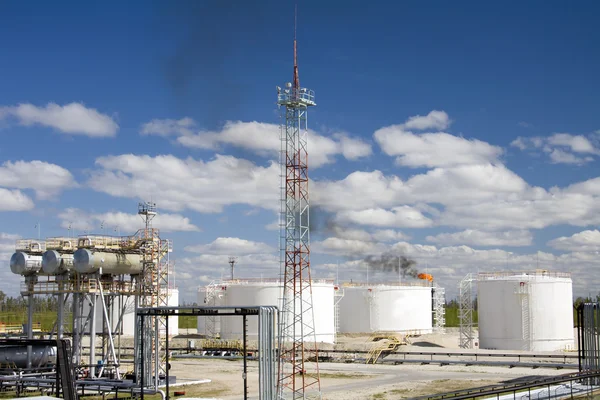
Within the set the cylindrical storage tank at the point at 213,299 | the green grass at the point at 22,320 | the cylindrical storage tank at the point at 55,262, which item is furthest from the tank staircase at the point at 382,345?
the green grass at the point at 22,320

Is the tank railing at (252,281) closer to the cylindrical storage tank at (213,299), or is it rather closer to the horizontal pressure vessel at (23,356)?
the cylindrical storage tank at (213,299)

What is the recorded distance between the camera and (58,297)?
145 ft

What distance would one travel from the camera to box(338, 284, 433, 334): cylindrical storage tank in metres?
78.1

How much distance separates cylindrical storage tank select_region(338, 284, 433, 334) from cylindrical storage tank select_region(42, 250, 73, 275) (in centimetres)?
3947

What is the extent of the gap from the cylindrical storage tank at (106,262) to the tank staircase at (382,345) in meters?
20.9

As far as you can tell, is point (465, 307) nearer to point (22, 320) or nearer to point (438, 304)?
point (438, 304)

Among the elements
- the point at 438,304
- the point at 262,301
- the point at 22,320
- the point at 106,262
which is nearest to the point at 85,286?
the point at 106,262

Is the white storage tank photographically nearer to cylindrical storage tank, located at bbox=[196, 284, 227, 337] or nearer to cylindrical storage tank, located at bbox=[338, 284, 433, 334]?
cylindrical storage tank, located at bbox=[196, 284, 227, 337]

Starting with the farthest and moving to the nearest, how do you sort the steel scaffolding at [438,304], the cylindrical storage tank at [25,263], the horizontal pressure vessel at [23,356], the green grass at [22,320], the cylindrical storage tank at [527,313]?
the green grass at [22,320], the steel scaffolding at [438,304], the cylindrical storage tank at [527,313], the cylindrical storage tank at [25,263], the horizontal pressure vessel at [23,356]

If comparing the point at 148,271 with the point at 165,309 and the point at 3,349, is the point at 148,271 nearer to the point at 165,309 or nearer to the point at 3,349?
the point at 3,349

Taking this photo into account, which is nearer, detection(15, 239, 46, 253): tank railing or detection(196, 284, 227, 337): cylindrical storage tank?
detection(15, 239, 46, 253): tank railing

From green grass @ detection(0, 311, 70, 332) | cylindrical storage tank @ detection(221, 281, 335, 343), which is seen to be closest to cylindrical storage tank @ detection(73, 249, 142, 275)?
cylindrical storage tank @ detection(221, 281, 335, 343)

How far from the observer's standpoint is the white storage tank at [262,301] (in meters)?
67.7

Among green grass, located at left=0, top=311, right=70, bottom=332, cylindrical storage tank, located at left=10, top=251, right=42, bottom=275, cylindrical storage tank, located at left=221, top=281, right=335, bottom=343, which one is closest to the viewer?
cylindrical storage tank, located at left=10, top=251, right=42, bottom=275
